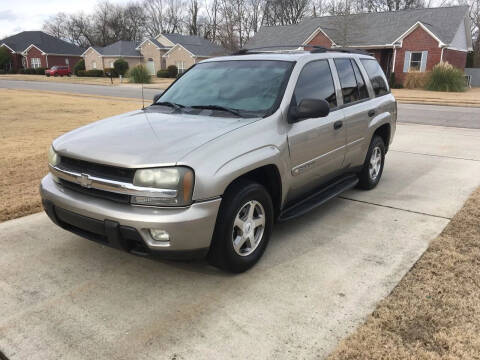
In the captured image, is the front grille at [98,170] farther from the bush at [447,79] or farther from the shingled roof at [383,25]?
the shingled roof at [383,25]

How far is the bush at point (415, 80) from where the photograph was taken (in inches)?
1197

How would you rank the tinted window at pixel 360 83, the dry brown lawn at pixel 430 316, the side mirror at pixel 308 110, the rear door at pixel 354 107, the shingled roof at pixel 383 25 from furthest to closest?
the shingled roof at pixel 383 25
the tinted window at pixel 360 83
the rear door at pixel 354 107
the side mirror at pixel 308 110
the dry brown lawn at pixel 430 316

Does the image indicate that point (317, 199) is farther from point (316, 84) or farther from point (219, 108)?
point (219, 108)

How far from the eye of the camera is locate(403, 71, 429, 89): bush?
30406 millimetres

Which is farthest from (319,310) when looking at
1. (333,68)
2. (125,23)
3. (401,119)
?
(125,23)

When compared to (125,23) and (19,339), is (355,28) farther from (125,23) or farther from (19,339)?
(125,23)

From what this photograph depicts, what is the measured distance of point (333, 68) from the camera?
4.80 m

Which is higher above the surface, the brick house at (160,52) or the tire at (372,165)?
the brick house at (160,52)

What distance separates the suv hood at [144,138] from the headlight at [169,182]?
0.06 meters

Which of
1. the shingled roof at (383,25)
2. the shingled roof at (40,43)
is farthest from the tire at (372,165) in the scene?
the shingled roof at (40,43)

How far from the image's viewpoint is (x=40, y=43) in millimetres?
68688

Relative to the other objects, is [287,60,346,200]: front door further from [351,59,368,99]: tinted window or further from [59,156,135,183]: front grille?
[59,156,135,183]: front grille

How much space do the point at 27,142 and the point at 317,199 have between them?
23.5 ft

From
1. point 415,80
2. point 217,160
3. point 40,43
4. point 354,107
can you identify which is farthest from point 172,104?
point 40,43
